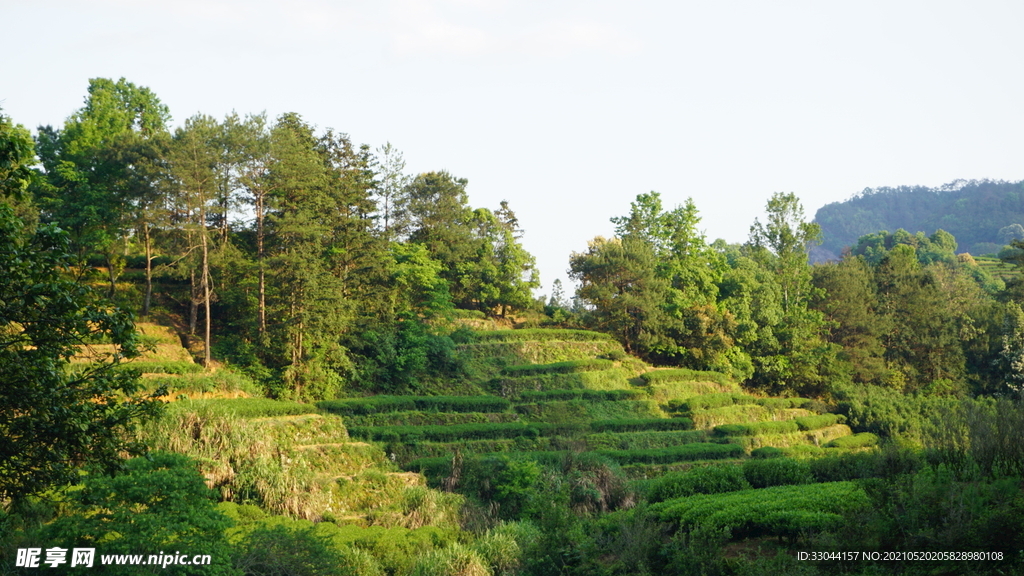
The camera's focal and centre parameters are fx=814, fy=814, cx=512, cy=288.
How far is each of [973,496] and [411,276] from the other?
102 feet

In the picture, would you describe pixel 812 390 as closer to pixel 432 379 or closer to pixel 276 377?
pixel 432 379

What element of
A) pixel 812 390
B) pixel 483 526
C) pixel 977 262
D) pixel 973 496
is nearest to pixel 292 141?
pixel 483 526

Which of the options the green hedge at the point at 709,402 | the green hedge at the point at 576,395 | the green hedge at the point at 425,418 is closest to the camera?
the green hedge at the point at 425,418

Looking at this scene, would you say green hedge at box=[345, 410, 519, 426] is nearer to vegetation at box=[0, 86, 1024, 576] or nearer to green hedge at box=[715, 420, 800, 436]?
vegetation at box=[0, 86, 1024, 576]

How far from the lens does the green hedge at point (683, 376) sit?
42.0 m

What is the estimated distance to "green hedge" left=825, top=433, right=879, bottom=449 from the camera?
39.4m

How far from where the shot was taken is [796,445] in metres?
38.1

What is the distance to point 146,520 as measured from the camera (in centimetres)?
1378

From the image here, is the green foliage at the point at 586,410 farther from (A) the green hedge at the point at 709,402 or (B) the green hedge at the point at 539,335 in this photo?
(B) the green hedge at the point at 539,335

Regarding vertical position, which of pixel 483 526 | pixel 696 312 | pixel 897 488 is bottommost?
pixel 483 526

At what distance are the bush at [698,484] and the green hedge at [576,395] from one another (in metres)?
14.0

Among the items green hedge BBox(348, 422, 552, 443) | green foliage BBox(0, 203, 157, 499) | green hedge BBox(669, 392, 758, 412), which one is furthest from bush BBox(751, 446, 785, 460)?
green foliage BBox(0, 203, 157, 499)

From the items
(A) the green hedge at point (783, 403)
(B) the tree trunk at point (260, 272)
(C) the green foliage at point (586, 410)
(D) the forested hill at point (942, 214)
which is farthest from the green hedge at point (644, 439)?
(D) the forested hill at point (942, 214)

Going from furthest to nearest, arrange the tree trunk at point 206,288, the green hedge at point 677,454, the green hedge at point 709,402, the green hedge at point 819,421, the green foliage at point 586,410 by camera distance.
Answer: the green hedge at point 819,421, the green hedge at point 709,402, the green foliage at point 586,410, the tree trunk at point 206,288, the green hedge at point 677,454
